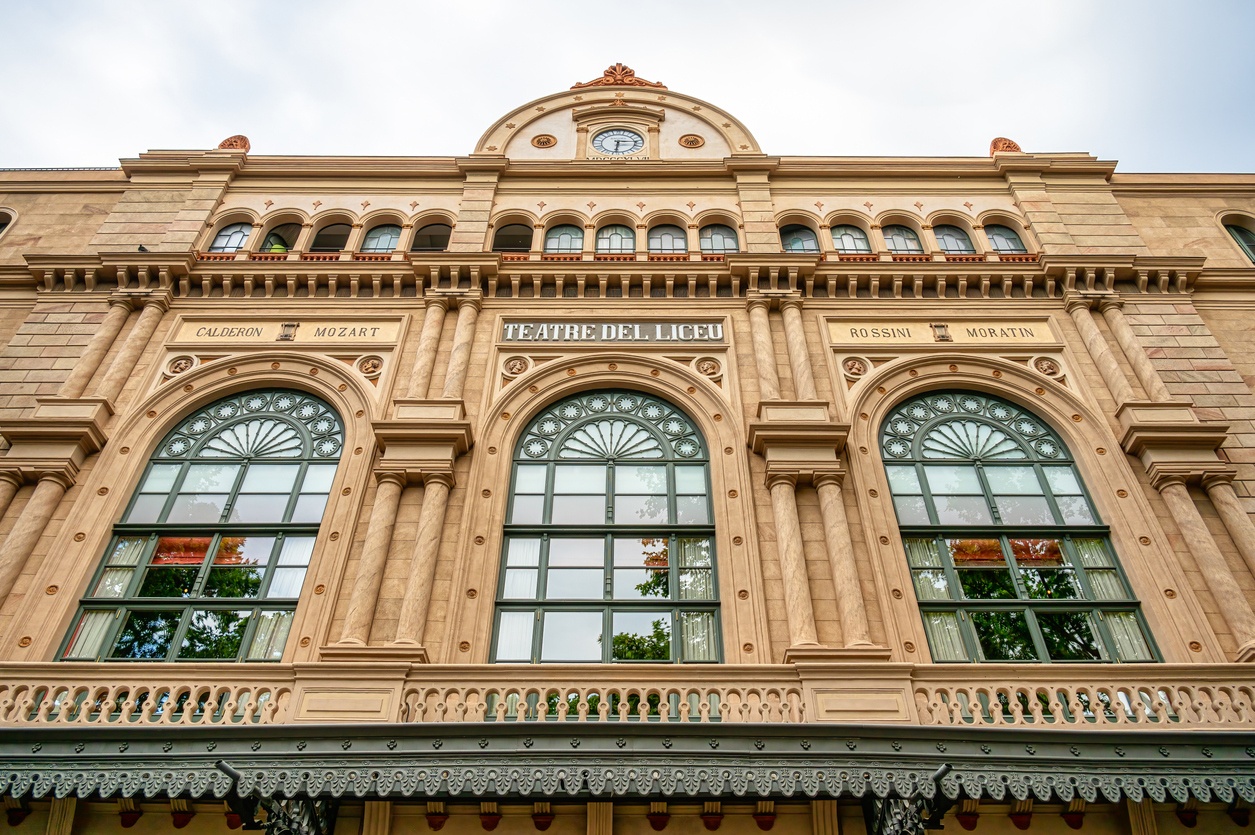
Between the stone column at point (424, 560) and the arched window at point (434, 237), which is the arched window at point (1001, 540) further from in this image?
the arched window at point (434, 237)

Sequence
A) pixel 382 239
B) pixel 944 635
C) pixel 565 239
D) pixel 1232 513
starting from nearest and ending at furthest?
pixel 944 635
pixel 1232 513
pixel 565 239
pixel 382 239

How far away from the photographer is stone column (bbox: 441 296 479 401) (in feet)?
57.6

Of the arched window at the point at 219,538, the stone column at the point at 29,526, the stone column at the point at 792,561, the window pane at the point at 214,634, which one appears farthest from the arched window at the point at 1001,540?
the stone column at the point at 29,526

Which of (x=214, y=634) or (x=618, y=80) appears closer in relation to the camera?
(x=214, y=634)

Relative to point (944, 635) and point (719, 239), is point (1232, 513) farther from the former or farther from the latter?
point (719, 239)

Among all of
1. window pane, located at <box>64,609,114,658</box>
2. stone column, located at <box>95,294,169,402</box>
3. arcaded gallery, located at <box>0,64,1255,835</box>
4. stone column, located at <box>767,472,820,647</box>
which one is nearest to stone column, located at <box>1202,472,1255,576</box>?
arcaded gallery, located at <box>0,64,1255,835</box>

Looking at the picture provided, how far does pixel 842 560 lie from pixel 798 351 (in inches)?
210

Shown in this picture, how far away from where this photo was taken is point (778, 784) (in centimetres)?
1048

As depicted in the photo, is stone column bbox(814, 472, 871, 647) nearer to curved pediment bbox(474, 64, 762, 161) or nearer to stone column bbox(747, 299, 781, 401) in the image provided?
stone column bbox(747, 299, 781, 401)

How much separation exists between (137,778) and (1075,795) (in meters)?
11.7

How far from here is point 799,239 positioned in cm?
2266

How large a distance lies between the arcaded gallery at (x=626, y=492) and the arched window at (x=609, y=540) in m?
0.08

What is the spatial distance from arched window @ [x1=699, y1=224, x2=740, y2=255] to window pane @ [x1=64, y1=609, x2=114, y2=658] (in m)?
15.0

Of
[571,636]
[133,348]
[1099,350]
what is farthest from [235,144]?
[1099,350]
